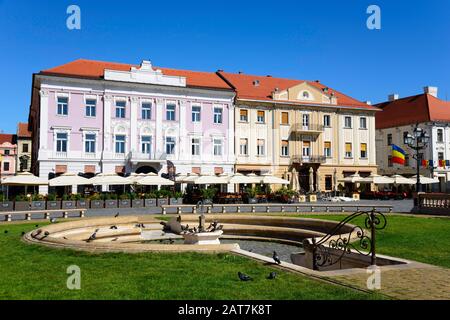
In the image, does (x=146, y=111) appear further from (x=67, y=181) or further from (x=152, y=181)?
(x=67, y=181)

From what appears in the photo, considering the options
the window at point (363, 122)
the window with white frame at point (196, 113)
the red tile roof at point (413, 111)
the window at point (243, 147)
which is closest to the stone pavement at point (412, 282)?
the window with white frame at point (196, 113)

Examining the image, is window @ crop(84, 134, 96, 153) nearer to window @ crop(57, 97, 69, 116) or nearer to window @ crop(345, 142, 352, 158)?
window @ crop(57, 97, 69, 116)

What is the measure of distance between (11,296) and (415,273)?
22.9ft

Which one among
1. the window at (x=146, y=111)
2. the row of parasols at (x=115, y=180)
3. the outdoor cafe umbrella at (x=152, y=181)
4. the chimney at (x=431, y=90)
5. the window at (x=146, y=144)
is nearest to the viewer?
the row of parasols at (x=115, y=180)

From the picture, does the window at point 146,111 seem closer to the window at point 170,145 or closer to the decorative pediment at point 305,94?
the window at point 170,145

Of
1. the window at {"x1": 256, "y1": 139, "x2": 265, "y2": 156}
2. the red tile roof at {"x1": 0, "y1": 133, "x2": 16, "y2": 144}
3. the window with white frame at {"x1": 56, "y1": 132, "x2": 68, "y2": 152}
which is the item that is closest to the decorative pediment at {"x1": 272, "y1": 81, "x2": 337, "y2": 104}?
the window at {"x1": 256, "y1": 139, "x2": 265, "y2": 156}

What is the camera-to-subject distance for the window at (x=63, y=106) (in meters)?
36.9

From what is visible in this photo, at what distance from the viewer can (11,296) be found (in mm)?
6555

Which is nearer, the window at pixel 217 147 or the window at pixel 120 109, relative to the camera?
the window at pixel 120 109

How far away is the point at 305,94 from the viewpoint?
4603 cm

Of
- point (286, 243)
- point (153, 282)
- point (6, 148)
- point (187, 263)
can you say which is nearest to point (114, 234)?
point (286, 243)

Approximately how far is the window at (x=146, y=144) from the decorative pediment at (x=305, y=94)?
A: 14.2m

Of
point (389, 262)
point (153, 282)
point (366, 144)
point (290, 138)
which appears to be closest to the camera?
point (153, 282)
